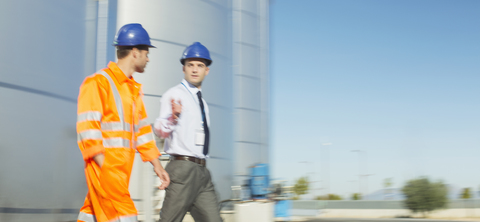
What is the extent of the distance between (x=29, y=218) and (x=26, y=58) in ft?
5.25

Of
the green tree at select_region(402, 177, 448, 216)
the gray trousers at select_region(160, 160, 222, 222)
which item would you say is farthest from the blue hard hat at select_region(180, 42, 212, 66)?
the green tree at select_region(402, 177, 448, 216)

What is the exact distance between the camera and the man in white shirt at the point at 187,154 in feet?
10.0

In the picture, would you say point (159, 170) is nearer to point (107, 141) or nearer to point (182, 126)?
point (107, 141)

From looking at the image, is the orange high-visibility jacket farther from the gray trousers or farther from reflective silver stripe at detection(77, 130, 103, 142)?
the gray trousers

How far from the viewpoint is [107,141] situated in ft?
7.26

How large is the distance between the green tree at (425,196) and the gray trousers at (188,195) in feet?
92.1

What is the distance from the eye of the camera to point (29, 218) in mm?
4883

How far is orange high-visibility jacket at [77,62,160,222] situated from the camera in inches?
84.5

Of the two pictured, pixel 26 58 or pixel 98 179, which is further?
pixel 26 58

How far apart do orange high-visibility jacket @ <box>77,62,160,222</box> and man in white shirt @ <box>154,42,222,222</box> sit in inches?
25.6

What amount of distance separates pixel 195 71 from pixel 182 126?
43cm

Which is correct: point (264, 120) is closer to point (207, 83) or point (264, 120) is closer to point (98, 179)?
point (207, 83)

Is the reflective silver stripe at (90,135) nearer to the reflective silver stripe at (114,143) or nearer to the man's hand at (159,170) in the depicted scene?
the reflective silver stripe at (114,143)

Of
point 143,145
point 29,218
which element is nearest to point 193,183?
point 143,145
